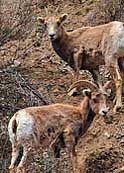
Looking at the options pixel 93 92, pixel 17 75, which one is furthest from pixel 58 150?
pixel 17 75

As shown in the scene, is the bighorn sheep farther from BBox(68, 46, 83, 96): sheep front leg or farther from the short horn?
BBox(68, 46, 83, 96): sheep front leg

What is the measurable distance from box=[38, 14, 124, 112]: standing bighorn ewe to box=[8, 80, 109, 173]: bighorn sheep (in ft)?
2.91

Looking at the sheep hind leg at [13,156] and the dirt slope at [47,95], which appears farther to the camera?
the dirt slope at [47,95]

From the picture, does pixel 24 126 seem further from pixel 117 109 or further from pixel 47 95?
pixel 47 95

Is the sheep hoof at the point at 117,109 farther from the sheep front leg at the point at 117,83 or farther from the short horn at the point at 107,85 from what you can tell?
the short horn at the point at 107,85

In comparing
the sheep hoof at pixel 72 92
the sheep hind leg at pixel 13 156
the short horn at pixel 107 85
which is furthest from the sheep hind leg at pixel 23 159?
the sheep hoof at pixel 72 92

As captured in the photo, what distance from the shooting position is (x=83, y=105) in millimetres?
10922

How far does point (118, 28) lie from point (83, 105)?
72.8 inches

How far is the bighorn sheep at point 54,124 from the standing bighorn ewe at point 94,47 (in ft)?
2.91

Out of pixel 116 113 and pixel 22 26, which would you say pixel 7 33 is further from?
pixel 116 113

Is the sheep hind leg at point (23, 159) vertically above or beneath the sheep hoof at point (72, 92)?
beneath

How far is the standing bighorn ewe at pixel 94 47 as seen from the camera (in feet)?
38.9

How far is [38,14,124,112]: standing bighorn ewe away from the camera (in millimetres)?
11867

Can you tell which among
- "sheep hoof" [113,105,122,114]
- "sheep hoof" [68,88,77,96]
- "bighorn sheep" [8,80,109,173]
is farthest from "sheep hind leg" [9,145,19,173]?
"sheep hoof" [68,88,77,96]
